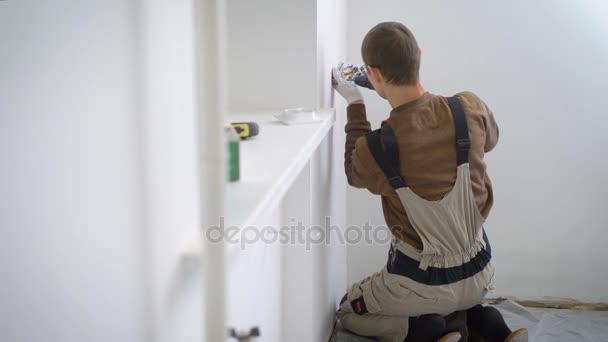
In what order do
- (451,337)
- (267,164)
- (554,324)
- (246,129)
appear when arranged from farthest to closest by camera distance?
(554,324), (451,337), (246,129), (267,164)

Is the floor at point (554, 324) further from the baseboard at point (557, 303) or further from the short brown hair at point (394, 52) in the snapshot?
the short brown hair at point (394, 52)

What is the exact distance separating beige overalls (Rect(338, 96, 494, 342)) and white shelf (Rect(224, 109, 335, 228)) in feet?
1.25

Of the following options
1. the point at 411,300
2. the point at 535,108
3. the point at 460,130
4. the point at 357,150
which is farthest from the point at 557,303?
the point at 357,150

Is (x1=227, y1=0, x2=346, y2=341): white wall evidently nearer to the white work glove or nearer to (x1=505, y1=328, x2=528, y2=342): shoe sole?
the white work glove

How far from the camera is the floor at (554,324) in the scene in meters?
2.13

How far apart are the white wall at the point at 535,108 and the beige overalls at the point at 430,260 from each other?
2.19ft

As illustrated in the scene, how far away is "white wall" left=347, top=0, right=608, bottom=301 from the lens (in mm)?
2303

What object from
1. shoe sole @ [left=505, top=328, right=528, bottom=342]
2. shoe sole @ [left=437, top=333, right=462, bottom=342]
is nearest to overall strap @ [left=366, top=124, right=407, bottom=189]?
shoe sole @ [left=437, top=333, right=462, bottom=342]

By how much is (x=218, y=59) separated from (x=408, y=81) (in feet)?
4.41

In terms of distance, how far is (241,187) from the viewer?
716 mm

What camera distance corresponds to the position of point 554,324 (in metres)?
2.26

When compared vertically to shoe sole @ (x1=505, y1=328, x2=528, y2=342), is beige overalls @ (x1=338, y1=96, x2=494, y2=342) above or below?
above

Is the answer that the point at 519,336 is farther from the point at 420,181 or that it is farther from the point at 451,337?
the point at 420,181

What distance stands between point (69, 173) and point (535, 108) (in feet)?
7.50
